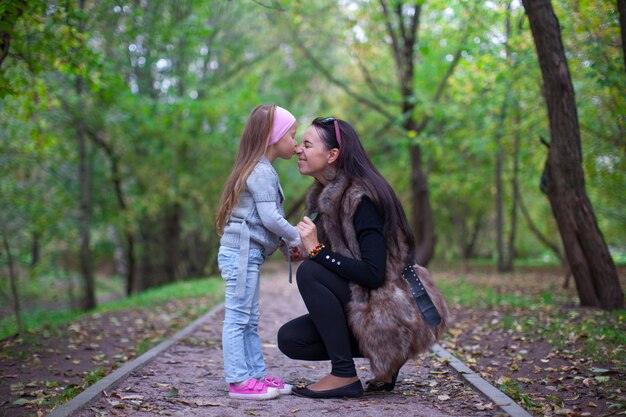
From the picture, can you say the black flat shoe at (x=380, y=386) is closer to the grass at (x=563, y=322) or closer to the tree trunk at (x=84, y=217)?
the grass at (x=563, y=322)

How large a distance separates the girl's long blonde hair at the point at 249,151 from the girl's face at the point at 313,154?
0.96 feet

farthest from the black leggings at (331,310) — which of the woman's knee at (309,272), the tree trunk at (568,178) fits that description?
the tree trunk at (568,178)

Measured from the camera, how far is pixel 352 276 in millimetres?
4434

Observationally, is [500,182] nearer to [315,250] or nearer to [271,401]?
[315,250]

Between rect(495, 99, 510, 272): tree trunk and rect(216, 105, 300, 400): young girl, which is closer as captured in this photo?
rect(216, 105, 300, 400): young girl

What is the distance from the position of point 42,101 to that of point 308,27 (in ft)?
37.7

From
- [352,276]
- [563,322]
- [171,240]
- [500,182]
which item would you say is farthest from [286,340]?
[171,240]

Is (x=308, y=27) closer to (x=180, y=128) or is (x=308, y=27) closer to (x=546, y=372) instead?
(x=180, y=128)

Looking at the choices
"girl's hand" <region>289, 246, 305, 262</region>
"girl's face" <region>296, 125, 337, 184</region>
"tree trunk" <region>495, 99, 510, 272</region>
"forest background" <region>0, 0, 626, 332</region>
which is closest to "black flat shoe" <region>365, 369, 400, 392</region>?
"girl's hand" <region>289, 246, 305, 262</region>

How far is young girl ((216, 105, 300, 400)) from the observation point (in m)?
4.54

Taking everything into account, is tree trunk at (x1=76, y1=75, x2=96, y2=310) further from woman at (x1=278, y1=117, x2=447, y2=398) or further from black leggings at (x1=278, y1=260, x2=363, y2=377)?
black leggings at (x1=278, y1=260, x2=363, y2=377)

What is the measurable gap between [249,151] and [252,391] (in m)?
1.76

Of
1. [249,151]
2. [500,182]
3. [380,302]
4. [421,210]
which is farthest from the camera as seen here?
[500,182]

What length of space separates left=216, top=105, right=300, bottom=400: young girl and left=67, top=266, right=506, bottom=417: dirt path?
0.25 metres
